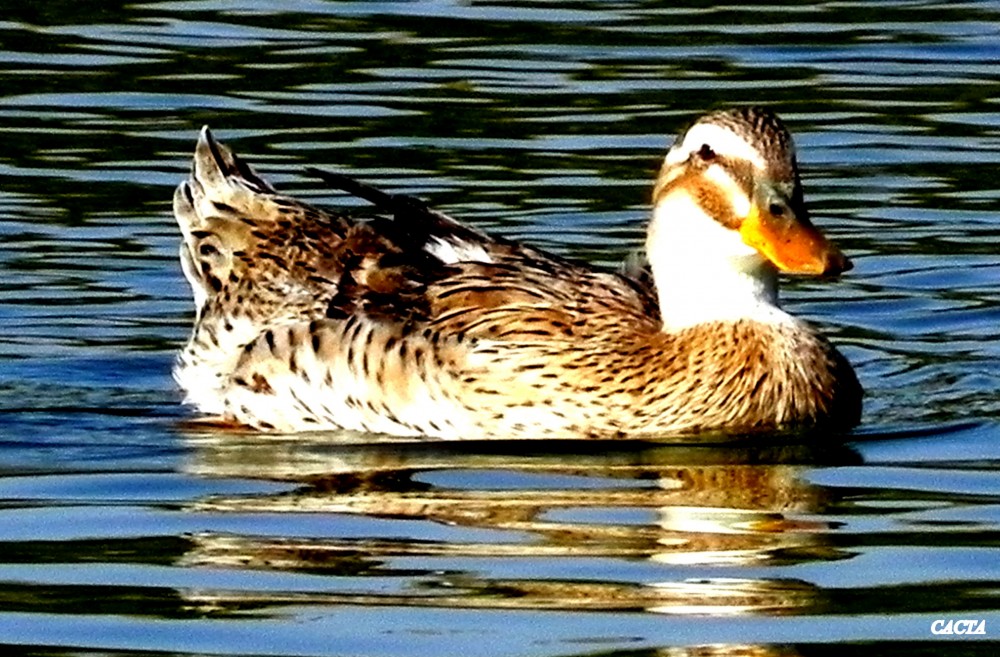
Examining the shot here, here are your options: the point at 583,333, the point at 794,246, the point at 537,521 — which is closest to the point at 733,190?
the point at 794,246

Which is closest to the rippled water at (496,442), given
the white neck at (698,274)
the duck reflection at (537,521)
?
the duck reflection at (537,521)

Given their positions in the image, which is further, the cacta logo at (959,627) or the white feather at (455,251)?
the white feather at (455,251)

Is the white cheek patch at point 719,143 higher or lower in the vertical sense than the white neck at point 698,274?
higher

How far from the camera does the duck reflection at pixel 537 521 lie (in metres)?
10.8

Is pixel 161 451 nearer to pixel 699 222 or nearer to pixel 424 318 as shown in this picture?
pixel 424 318

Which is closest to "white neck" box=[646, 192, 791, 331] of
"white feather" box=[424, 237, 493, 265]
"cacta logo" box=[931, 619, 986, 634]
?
"white feather" box=[424, 237, 493, 265]

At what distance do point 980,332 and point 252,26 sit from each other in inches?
297

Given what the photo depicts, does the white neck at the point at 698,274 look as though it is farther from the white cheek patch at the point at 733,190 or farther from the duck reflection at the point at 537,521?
the duck reflection at the point at 537,521

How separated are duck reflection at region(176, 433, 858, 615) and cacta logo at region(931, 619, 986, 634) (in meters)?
0.44

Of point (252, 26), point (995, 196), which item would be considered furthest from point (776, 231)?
point (252, 26)

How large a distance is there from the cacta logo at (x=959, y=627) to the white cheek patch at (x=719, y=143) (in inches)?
139

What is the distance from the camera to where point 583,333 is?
1401 cm

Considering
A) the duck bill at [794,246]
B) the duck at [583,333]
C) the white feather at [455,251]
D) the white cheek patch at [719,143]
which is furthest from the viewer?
the white feather at [455,251]

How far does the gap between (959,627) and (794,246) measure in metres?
3.31
